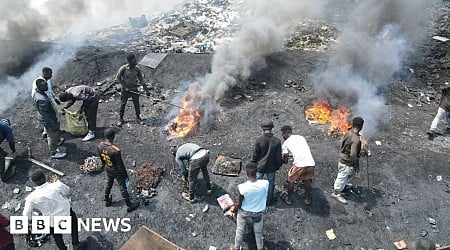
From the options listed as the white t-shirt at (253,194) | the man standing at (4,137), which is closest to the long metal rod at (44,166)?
the man standing at (4,137)

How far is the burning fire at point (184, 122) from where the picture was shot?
29.6ft

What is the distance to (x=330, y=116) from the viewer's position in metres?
9.48

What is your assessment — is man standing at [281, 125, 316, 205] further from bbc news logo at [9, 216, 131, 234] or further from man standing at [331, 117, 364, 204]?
bbc news logo at [9, 216, 131, 234]

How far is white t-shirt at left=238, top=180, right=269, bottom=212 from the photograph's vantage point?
18.1 feet

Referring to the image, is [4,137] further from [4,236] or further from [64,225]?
[64,225]

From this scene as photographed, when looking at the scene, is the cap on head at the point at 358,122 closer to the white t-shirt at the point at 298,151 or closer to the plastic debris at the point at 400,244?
the white t-shirt at the point at 298,151

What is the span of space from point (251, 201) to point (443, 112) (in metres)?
5.93

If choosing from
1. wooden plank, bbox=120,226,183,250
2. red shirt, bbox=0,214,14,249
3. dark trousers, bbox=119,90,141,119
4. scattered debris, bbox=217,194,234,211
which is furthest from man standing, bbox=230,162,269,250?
dark trousers, bbox=119,90,141,119

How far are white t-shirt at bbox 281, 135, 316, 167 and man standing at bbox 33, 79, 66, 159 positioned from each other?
4.89 metres

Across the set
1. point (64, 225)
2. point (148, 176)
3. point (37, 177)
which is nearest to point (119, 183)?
point (148, 176)

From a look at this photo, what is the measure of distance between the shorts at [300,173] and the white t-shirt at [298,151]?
0.09m

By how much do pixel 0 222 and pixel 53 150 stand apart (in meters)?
3.16

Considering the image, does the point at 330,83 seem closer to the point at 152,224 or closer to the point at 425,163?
the point at 425,163

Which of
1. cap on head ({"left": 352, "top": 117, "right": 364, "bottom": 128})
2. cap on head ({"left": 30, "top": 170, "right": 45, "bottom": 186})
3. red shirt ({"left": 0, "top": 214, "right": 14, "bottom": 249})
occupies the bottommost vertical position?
red shirt ({"left": 0, "top": 214, "right": 14, "bottom": 249})
